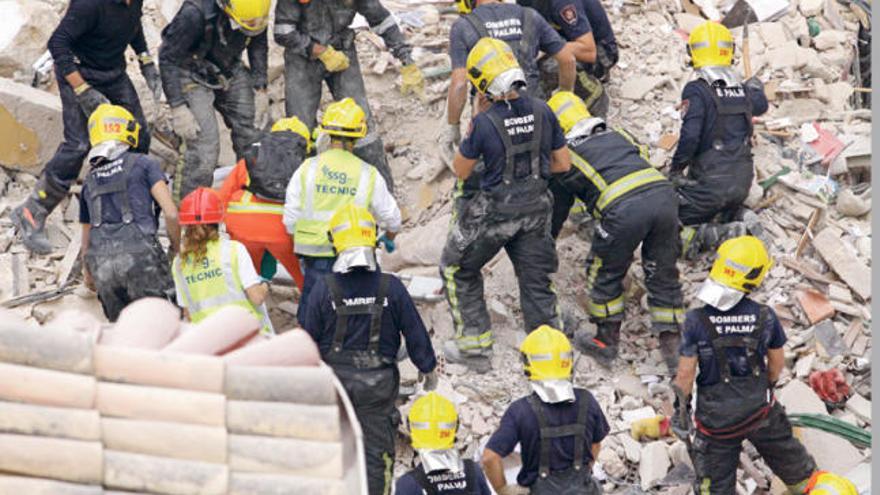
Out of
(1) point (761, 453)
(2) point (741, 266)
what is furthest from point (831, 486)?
(2) point (741, 266)

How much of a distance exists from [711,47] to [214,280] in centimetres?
398

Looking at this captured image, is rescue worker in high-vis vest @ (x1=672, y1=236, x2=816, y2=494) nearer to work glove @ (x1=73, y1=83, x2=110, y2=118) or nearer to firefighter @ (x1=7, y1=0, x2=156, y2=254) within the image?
firefighter @ (x1=7, y1=0, x2=156, y2=254)

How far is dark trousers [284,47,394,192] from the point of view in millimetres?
11570

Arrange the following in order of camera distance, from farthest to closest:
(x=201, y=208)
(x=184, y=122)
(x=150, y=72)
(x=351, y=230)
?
(x=150, y=72) < (x=184, y=122) < (x=201, y=208) < (x=351, y=230)

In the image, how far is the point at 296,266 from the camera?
10.5 metres

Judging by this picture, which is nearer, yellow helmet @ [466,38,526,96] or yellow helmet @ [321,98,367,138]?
yellow helmet @ [466,38,526,96]

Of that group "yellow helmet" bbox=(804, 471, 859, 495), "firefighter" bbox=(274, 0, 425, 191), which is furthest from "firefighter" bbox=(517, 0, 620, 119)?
"yellow helmet" bbox=(804, 471, 859, 495)

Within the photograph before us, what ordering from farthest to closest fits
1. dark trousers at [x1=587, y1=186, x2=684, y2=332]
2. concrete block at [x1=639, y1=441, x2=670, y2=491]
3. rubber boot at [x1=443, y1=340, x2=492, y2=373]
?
rubber boot at [x1=443, y1=340, x2=492, y2=373], dark trousers at [x1=587, y1=186, x2=684, y2=332], concrete block at [x1=639, y1=441, x2=670, y2=491]

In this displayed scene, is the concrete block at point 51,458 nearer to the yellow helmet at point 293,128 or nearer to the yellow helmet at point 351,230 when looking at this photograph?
the yellow helmet at point 351,230

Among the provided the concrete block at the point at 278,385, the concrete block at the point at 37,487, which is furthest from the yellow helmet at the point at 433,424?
the concrete block at the point at 37,487

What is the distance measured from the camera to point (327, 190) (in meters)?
9.80

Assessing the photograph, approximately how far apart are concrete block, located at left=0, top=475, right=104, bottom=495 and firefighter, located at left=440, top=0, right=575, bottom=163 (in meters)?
6.78

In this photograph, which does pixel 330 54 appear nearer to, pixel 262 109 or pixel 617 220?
pixel 262 109

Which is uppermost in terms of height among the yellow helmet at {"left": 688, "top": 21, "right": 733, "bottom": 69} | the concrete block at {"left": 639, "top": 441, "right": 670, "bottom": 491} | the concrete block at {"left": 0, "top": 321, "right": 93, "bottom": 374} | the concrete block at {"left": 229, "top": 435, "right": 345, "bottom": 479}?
the concrete block at {"left": 0, "top": 321, "right": 93, "bottom": 374}
